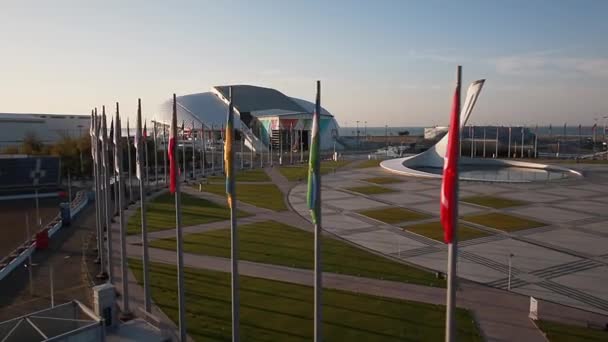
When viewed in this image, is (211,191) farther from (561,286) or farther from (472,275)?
(561,286)

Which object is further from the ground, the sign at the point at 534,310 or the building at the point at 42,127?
the building at the point at 42,127

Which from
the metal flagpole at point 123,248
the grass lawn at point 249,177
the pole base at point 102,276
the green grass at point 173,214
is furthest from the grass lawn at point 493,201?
the metal flagpole at point 123,248

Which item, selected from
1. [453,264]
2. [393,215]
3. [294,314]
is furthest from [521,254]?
[453,264]

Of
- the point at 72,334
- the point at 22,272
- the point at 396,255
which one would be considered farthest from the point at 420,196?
the point at 72,334

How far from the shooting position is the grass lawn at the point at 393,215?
33.3 meters

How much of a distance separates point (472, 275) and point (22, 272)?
20808 mm

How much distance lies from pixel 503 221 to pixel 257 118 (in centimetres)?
7749

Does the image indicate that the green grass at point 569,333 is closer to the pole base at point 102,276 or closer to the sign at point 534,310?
the sign at point 534,310

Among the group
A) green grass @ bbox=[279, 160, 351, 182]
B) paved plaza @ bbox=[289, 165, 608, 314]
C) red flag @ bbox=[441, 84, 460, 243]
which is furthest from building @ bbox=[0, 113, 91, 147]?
red flag @ bbox=[441, 84, 460, 243]

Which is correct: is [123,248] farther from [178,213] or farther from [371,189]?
[371,189]

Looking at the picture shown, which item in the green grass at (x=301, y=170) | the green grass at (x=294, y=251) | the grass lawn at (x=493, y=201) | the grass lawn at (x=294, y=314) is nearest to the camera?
the grass lawn at (x=294, y=314)

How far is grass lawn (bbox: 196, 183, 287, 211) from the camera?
39656mm

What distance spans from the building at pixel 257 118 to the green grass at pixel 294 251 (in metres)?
58.1

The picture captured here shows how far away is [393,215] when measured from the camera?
34625 mm
